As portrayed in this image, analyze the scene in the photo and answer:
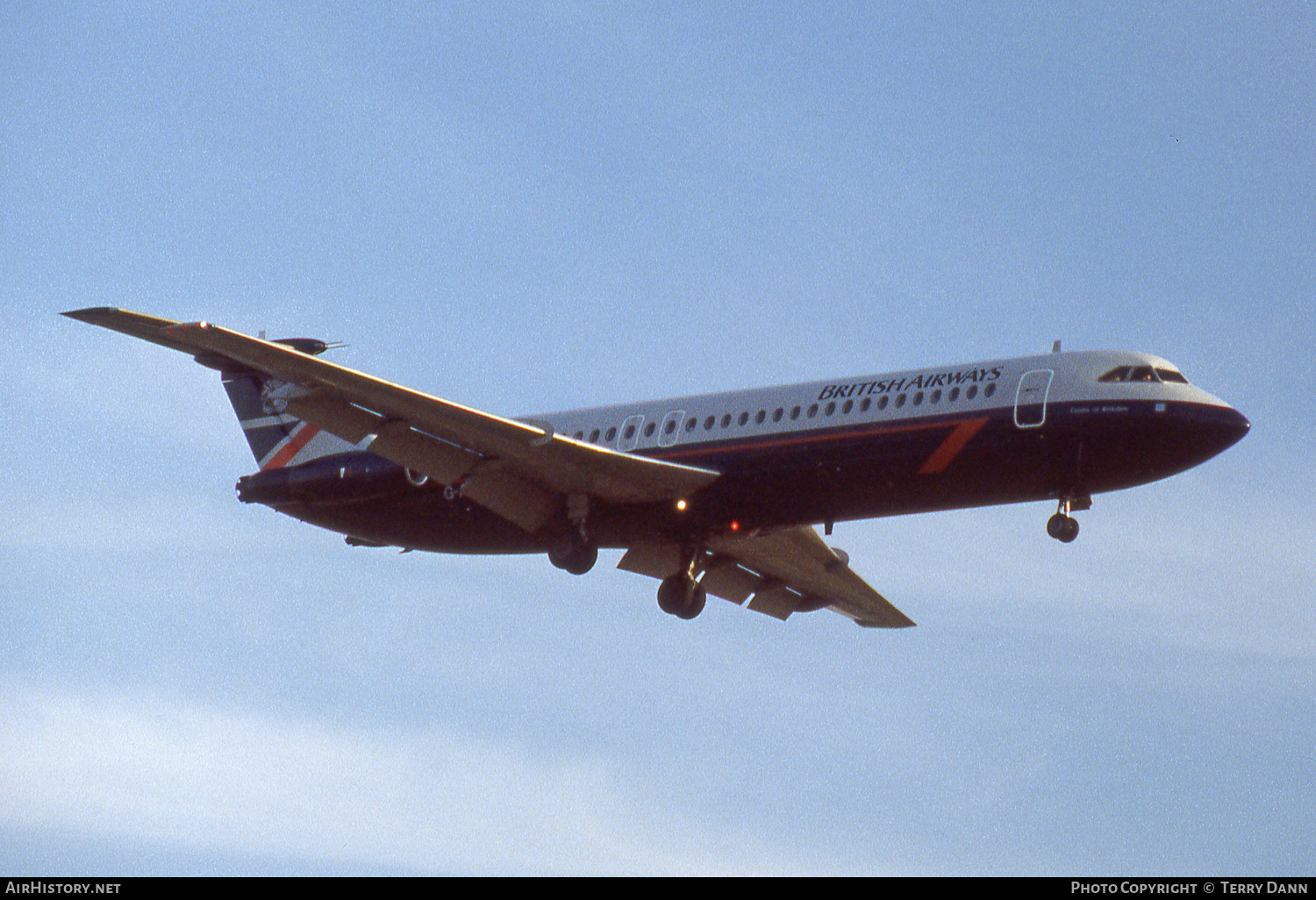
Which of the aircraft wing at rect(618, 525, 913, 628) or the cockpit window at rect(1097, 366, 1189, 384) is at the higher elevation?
the cockpit window at rect(1097, 366, 1189, 384)

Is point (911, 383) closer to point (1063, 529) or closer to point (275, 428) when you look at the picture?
point (1063, 529)

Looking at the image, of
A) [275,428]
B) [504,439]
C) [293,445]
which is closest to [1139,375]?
[504,439]

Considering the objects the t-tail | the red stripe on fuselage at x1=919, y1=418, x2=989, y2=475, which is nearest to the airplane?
the red stripe on fuselage at x1=919, y1=418, x2=989, y2=475

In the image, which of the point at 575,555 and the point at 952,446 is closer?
the point at 952,446

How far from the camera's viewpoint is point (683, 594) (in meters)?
40.2

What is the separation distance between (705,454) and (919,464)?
15.9 ft

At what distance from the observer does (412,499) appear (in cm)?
3888

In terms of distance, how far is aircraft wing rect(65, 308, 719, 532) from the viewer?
108 ft

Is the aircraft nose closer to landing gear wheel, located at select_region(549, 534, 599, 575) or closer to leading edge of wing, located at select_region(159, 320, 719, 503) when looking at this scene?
leading edge of wing, located at select_region(159, 320, 719, 503)

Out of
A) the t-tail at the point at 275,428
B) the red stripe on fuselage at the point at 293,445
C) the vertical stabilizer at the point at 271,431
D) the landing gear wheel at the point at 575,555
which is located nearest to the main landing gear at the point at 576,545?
the landing gear wheel at the point at 575,555

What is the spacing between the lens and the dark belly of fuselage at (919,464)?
3234cm

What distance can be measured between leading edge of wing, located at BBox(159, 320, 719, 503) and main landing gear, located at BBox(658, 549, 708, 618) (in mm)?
4202

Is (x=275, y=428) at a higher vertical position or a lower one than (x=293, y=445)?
higher
